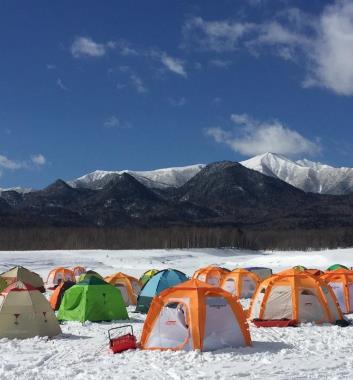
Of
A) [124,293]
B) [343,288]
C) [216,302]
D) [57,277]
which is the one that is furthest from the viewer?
[57,277]

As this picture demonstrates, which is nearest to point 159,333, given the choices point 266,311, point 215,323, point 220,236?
point 215,323

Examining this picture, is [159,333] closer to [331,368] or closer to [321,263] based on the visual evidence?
[331,368]

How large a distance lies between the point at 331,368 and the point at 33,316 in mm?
9123

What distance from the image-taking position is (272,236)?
14138cm

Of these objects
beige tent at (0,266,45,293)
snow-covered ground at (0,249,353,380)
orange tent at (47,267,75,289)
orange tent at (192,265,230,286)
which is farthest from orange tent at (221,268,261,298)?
orange tent at (47,267,75,289)

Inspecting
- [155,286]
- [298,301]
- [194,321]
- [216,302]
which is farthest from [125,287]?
[194,321]

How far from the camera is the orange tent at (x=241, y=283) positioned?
30612 mm

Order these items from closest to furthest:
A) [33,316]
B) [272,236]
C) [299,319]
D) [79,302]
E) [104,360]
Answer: [104,360] < [33,316] < [299,319] < [79,302] < [272,236]

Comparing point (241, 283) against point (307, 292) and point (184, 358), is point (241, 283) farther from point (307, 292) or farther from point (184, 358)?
point (184, 358)

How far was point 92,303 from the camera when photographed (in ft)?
69.2

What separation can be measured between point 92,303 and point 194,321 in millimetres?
7630

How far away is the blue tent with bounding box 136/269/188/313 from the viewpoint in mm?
24875

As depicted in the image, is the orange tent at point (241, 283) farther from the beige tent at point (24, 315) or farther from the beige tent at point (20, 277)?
the beige tent at point (24, 315)

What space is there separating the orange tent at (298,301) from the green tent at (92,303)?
543 cm
